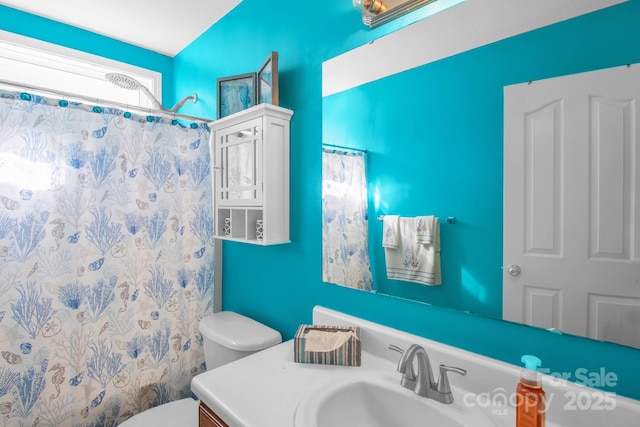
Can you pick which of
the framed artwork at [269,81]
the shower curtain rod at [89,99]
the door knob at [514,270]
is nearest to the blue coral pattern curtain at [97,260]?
the shower curtain rod at [89,99]

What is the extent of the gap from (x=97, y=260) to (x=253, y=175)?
0.78m

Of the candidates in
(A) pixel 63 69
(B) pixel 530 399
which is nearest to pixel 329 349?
(B) pixel 530 399

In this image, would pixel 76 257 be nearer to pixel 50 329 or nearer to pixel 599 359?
pixel 50 329

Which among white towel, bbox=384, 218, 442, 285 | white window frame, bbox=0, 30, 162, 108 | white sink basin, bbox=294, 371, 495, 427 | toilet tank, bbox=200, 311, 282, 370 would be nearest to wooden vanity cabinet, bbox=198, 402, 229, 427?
white sink basin, bbox=294, 371, 495, 427

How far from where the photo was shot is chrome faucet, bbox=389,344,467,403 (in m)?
0.86

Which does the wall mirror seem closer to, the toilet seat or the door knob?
the door knob

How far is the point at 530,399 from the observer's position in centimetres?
70

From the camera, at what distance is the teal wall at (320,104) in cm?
76

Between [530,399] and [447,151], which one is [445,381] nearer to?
[530,399]

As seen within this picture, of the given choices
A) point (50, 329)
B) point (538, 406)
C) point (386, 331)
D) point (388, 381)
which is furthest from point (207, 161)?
point (538, 406)

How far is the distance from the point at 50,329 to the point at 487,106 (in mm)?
1781

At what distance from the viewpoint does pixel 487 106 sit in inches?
34.8

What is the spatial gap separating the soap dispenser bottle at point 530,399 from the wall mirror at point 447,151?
0.49 ft

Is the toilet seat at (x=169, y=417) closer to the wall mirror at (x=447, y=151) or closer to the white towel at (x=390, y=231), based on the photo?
the wall mirror at (x=447, y=151)
